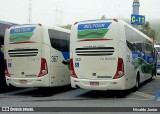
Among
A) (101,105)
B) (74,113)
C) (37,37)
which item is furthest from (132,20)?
(74,113)

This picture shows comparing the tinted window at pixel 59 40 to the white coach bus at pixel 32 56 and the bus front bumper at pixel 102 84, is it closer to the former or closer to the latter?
the white coach bus at pixel 32 56

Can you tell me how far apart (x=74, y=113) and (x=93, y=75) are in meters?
3.53

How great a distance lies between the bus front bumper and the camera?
40.8 feet

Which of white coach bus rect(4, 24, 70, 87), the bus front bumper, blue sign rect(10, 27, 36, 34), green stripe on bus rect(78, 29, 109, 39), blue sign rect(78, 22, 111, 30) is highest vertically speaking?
blue sign rect(78, 22, 111, 30)

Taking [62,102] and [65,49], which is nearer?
[62,102]

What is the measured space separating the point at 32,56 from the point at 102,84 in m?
3.20

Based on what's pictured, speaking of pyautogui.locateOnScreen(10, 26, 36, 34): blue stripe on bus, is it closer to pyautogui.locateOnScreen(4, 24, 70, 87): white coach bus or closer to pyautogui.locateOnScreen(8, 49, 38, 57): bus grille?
pyautogui.locateOnScreen(4, 24, 70, 87): white coach bus

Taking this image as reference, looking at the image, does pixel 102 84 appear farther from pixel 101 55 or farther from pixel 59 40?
pixel 59 40

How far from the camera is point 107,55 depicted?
12523 millimetres

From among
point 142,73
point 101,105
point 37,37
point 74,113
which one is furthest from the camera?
point 142,73

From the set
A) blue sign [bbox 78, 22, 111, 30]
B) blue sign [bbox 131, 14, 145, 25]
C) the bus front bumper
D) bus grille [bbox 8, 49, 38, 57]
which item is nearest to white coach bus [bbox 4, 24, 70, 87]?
bus grille [bbox 8, 49, 38, 57]

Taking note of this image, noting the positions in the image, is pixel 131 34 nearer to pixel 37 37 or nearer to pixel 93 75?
pixel 93 75

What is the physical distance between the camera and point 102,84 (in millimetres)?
12555

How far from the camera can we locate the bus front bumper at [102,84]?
12422mm
